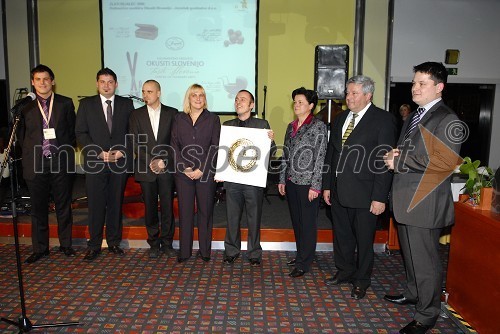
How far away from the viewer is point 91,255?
13.1ft

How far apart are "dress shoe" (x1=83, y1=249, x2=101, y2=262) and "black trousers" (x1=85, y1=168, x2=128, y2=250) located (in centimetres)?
3

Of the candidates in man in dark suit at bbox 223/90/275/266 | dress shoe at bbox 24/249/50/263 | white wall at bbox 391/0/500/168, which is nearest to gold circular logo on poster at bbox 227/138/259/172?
man in dark suit at bbox 223/90/275/266

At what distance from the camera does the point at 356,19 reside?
744 centimetres

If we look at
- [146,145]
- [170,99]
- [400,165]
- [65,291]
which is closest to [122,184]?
[146,145]

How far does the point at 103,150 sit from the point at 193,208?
103 centimetres

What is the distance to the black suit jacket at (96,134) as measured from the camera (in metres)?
3.91

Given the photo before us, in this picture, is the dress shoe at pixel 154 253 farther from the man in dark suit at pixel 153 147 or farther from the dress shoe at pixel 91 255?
the dress shoe at pixel 91 255

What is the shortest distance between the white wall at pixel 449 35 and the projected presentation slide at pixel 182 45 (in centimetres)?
281

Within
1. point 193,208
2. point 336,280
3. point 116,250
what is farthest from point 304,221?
point 116,250

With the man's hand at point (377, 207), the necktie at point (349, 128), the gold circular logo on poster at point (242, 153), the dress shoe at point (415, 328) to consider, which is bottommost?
the dress shoe at point (415, 328)

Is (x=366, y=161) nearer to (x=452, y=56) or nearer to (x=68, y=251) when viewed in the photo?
(x=68, y=251)

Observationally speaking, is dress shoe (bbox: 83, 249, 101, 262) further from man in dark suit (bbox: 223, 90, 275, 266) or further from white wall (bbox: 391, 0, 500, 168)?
white wall (bbox: 391, 0, 500, 168)

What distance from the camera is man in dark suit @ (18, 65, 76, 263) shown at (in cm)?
380

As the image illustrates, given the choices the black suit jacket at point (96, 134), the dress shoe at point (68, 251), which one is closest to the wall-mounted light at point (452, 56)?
the black suit jacket at point (96, 134)
